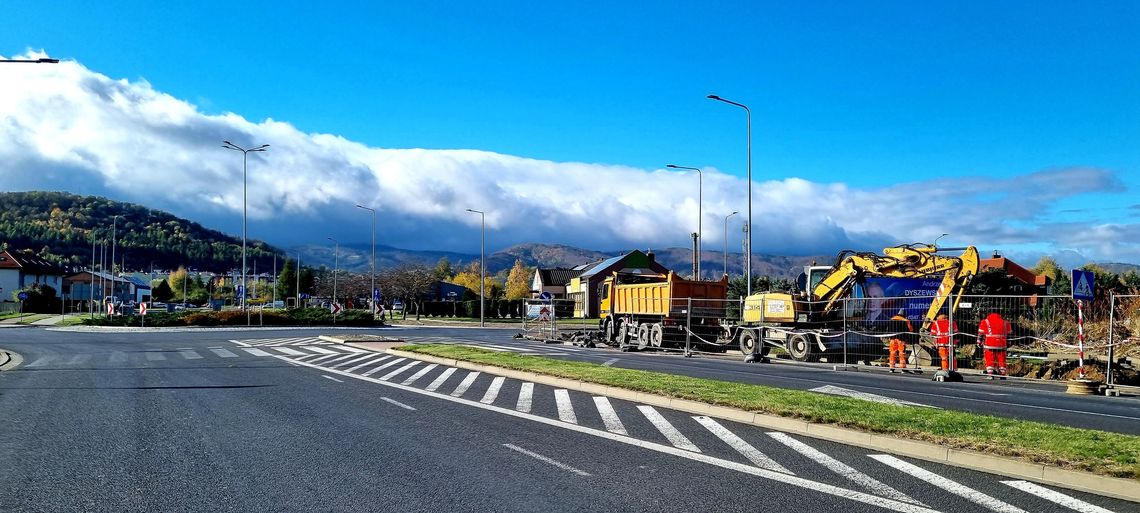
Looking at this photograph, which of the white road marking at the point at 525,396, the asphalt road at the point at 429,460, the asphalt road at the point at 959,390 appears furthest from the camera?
the white road marking at the point at 525,396

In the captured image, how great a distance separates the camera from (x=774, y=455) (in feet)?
27.0

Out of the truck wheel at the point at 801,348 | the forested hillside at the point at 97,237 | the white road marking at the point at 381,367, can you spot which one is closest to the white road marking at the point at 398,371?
the white road marking at the point at 381,367

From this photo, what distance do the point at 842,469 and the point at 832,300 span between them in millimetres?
17401

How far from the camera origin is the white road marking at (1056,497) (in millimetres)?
6215

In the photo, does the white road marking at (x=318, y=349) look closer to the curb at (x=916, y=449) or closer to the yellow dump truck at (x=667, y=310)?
the yellow dump truck at (x=667, y=310)

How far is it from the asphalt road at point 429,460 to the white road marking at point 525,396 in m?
0.03

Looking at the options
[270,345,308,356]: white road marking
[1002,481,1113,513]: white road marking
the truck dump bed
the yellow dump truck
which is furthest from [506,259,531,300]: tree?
[1002,481,1113,513]: white road marking

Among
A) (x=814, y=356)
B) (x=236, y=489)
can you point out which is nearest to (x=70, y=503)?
(x=236, y=489)

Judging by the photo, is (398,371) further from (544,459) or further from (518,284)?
(518,284)

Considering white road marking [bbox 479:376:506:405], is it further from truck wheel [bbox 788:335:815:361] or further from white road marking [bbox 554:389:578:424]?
truck wheel [bbox 788:335:815:361]

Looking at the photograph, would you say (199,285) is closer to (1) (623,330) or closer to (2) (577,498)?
(1) (623,330)

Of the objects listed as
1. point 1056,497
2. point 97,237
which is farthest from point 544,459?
point 97,237

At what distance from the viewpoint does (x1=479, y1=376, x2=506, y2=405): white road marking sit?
1249cm

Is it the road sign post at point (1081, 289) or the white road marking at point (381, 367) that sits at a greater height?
the road sign post at point (1081, 289)
